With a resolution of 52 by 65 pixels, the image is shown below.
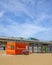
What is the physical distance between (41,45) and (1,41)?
2080 centimetres

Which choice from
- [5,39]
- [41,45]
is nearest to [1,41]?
[5,39]

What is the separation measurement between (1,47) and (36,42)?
1661cm

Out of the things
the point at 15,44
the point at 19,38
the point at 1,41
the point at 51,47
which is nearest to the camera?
the point at 15,44

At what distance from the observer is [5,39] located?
6494 cm

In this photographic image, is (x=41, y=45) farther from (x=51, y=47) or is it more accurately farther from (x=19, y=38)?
(x=19, y=38)

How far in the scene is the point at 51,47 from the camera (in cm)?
8231

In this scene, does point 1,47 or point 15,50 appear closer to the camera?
point 15,50

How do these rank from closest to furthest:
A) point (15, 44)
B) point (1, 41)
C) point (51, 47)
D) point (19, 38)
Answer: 1. point (15, 44)
2. point (1, 41)
3. point (19, 38)
4. point (51, 47)

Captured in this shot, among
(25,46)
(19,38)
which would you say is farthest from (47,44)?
(25,46)

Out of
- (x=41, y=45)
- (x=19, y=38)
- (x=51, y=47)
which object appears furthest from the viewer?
(x=51, y=47)

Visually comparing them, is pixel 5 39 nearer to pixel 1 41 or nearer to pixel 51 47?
pixel 1 41

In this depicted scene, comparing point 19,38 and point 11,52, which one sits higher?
point 19,38

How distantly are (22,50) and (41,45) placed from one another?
134 ft

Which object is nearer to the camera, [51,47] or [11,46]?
[11,46]
